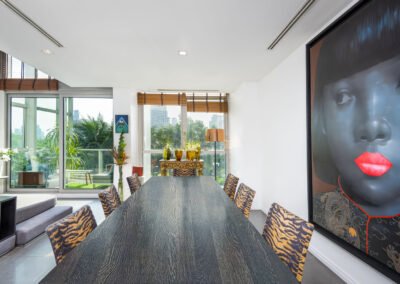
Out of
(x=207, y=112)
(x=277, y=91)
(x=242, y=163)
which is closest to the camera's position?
(x=277, y=91)

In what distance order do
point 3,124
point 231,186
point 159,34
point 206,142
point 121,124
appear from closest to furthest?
1. point 159,34
2. point 231,186
3. point 121,124
4. point 3,124
5. point 206,142

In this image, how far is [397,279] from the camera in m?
1.50

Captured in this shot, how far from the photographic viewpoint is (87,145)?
546 cm

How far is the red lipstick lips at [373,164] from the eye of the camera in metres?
1.62

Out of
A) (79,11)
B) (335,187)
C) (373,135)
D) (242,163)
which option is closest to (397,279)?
(335,187)

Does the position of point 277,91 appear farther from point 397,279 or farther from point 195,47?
point 397,279

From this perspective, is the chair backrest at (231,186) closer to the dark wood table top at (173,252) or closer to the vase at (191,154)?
the dark wood table top at (173,252)

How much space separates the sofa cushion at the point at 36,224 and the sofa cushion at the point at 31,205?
7 centimetres

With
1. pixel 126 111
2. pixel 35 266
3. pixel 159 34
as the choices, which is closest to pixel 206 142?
pixel 126 111

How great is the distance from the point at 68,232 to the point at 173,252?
2.29 feet

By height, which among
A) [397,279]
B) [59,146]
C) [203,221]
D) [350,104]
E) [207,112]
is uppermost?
[207,112]

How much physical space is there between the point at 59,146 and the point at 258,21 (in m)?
5.46

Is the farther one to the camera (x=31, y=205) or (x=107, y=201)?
(x=31, y=205)

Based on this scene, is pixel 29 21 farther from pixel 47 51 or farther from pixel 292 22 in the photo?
pixel 292 22
